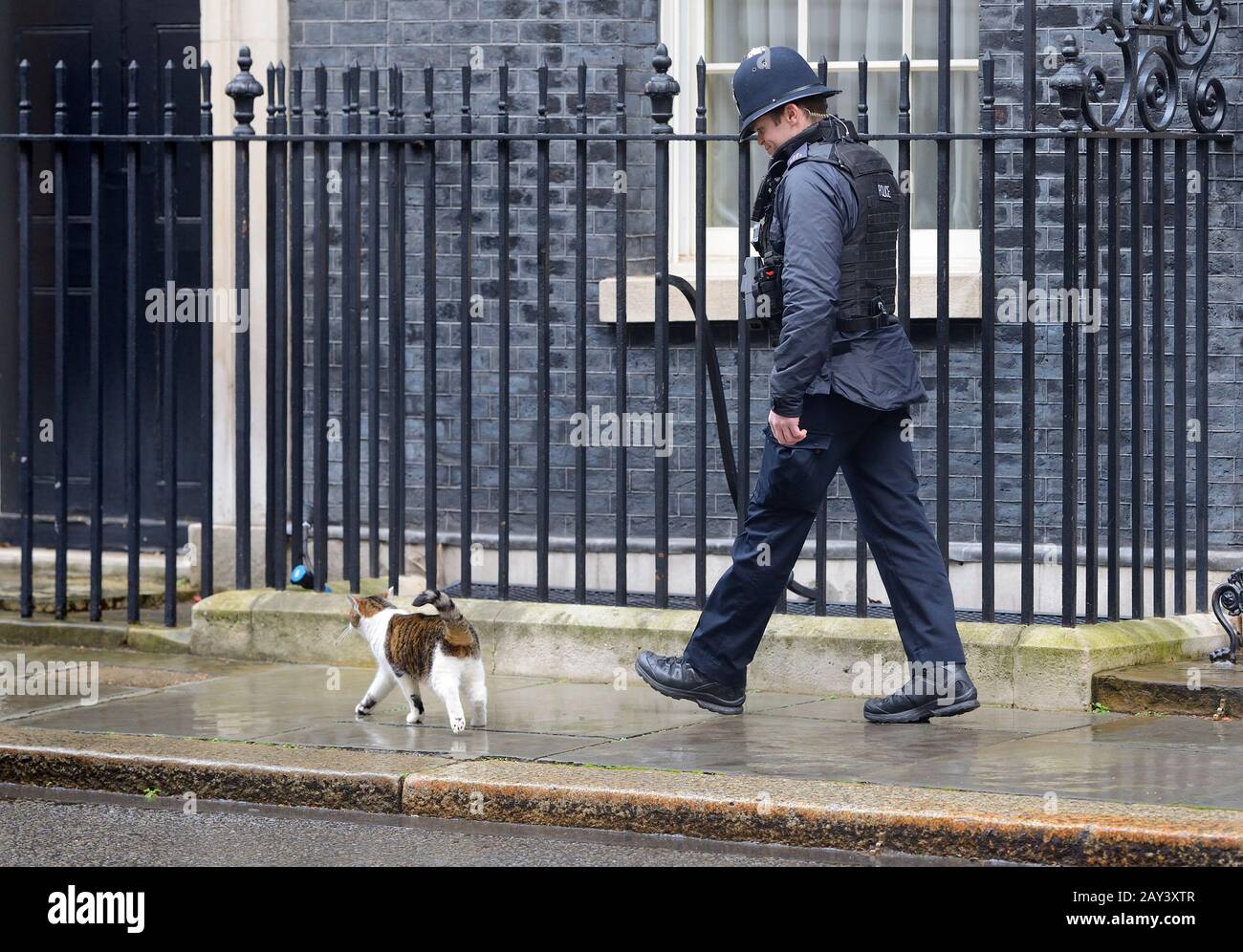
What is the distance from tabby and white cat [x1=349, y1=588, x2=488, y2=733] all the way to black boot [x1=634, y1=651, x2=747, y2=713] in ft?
1.94

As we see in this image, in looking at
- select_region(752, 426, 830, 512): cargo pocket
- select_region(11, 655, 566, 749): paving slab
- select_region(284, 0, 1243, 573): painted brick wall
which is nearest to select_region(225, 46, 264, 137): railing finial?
select_region(284, 0, 1243, 573): painted brick wall

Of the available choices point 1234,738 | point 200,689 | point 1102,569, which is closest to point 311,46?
point 200,689

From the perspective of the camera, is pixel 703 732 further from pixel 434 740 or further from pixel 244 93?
pixel 244 93

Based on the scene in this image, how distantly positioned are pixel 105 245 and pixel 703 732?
489cm

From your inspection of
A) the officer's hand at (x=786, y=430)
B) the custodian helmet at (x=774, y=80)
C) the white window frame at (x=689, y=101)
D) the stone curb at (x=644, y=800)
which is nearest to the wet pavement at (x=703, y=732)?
the stone curb at (x=644, y=800)

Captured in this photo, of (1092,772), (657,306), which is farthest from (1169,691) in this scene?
(657,306)

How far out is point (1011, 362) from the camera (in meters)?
9.05

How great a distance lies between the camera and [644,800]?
5.97 metres

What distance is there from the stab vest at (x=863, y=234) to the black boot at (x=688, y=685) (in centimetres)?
131

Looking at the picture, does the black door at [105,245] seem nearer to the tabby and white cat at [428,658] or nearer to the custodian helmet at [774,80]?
the tabby and white cat at [428,658]

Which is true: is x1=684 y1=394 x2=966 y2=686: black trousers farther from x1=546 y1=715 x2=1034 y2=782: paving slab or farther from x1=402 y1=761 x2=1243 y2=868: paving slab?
x1=402 y1=761 x2=1243 y2=868: paving slab

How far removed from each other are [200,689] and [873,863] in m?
3.30

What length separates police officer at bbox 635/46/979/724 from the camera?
6.68 metres
